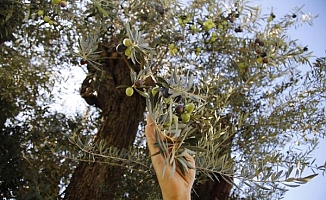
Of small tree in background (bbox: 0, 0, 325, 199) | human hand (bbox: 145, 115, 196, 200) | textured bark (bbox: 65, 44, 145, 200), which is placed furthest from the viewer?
textured bark (bbox: 65, 44, 145, 200)

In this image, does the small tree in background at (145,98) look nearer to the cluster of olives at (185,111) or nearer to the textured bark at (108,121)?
the textured bark at (108,121)

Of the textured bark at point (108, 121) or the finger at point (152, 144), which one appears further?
the textured bark at point (108, 121)

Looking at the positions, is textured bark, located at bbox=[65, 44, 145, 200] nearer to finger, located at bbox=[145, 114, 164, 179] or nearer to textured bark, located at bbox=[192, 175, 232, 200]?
textured bark, located at bbox=[192, 175, 232, 200]

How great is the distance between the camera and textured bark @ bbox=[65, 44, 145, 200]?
2.49 m

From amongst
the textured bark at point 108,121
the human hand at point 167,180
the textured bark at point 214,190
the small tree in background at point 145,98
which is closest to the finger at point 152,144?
the human hand at point 167,180

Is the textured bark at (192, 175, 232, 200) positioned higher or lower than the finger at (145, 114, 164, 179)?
higher

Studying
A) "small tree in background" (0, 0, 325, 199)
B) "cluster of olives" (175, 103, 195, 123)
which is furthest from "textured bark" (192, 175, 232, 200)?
"cluster of olives" (175, 103, 195, 123)

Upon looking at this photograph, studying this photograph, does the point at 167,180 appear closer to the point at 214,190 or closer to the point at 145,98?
the point at 145,98

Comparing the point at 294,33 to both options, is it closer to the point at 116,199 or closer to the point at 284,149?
the point at 284,149

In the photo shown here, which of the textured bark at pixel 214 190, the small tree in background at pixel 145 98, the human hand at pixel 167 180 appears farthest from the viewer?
the textured bark at pixel 214 190

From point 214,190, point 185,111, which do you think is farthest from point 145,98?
point 185,111

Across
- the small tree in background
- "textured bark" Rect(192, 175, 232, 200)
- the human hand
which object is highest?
the small tree in background

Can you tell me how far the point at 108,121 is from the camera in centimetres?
275

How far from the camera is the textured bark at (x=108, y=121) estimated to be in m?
2.49
